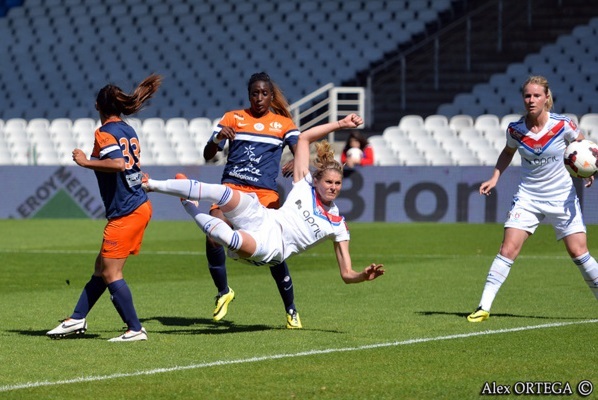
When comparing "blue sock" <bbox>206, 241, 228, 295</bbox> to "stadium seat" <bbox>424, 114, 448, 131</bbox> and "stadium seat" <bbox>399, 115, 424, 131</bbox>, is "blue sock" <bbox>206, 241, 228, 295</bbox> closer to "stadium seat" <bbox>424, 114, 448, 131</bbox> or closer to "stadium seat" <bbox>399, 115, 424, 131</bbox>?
"stadium seat" <bbox>424, 114, 448, 131</bbox>

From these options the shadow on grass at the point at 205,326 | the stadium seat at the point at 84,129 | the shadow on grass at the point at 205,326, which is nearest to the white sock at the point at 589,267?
the shadow on grass at the point at 205,326

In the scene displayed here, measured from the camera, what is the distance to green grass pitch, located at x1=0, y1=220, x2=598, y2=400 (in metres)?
7.01

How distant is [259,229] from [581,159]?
311 centimetres

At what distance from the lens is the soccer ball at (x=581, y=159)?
10484 mm

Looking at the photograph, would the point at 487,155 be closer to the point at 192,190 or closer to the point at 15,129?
the point at 15,129

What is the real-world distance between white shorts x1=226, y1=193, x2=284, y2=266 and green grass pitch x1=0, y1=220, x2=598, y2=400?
621 mm

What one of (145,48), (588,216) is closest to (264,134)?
(588,216)

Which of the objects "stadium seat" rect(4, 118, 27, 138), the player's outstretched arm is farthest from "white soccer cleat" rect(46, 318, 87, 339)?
"stadium seat" rect(4, 118, 27, 138)

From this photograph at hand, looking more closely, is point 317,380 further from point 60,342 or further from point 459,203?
point 459,203

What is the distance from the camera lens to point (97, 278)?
30.6ft

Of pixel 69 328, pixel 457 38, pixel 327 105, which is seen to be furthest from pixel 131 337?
pixel 457 38

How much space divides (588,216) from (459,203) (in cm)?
260

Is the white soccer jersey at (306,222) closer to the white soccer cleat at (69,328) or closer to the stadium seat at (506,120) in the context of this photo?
the white soccer cleat at (69,328)

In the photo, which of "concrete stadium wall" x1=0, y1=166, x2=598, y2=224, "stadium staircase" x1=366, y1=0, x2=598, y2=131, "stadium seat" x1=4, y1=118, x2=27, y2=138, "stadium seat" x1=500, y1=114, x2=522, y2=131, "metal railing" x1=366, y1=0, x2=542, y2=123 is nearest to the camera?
"concrete stadium wall" x1=0, y1=166, x2=598, y2=224
